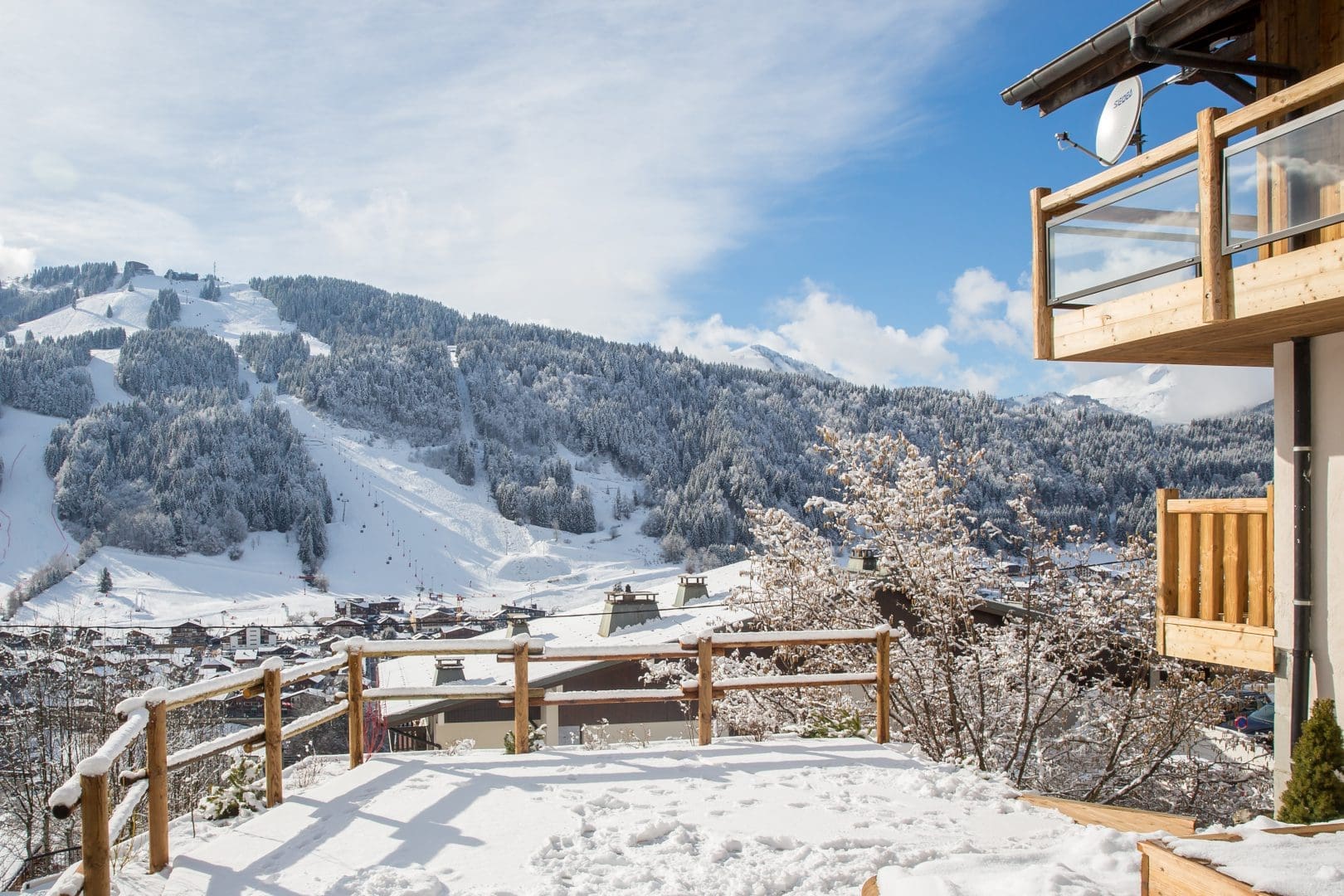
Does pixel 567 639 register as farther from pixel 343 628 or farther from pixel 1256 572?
pixel 343 628

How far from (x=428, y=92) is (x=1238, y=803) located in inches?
603

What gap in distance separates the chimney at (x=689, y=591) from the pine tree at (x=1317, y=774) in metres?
18.5

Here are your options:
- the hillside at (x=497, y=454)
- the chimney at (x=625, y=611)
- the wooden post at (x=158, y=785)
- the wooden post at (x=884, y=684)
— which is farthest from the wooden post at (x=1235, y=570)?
the hillside at (x=497, y=454)

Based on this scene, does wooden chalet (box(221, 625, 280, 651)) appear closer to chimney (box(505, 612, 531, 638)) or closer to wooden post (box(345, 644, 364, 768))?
chimney (box(505, 612, 531, 638))

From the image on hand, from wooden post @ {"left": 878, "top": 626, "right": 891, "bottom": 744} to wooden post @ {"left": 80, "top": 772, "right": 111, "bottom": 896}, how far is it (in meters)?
5.97

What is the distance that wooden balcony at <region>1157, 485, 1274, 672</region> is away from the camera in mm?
6320

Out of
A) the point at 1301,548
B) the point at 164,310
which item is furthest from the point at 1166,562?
the point at 164,310

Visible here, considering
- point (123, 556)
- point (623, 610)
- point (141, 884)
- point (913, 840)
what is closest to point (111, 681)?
point (623, 610)

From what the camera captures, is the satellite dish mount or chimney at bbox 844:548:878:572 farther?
chimney at bbox 844:548:878:572


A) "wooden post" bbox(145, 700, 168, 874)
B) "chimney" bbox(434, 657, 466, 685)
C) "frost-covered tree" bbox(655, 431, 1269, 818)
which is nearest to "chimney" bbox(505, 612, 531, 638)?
"chimney" bbox(434, 657, 466, 685)

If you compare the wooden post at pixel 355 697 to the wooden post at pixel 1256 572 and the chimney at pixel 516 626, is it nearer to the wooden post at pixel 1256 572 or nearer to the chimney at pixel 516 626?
the wooden post at pixel 1256 572

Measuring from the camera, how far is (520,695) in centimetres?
781

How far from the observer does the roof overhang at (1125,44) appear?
6.75m

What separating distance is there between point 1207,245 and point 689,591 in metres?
19.3
